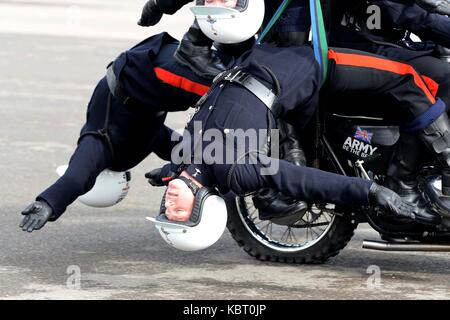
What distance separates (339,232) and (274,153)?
Answer: 25.8 inches

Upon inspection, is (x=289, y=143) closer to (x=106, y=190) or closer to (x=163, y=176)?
(x=163, y=176)

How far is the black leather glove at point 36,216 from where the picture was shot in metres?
6.41

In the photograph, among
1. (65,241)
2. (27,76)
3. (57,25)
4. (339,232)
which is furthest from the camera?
(57,25)

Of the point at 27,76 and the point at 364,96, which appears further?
the point at 27,76

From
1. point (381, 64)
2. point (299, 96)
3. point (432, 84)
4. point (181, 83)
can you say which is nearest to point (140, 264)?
point (181, 83)

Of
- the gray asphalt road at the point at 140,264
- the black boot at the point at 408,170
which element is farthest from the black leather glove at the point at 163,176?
the black boot at the point at 408,170

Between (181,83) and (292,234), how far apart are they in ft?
3.44

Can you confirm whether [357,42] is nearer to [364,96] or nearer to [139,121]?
[364,96]

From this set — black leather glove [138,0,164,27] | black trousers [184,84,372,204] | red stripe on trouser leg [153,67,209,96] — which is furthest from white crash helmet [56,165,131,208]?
black trousers [184,84,372,204]

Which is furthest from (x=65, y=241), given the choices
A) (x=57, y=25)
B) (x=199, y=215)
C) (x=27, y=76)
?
(x=57, y=25)

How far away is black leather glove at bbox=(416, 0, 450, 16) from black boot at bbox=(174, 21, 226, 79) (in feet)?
3.67

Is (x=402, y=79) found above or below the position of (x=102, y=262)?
above

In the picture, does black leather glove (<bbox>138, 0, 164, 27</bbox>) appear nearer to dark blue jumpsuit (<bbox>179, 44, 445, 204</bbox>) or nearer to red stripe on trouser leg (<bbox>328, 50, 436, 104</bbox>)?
dark blue jumpsuit (<bbox>179, 44, 445, 204</bbox>)

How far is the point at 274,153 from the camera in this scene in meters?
6.43
